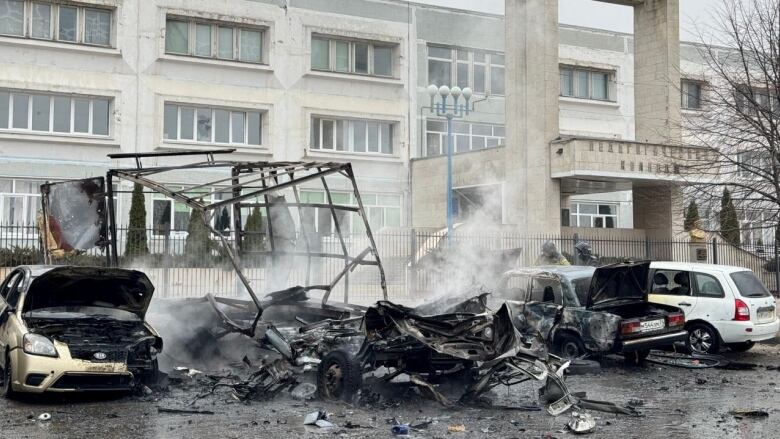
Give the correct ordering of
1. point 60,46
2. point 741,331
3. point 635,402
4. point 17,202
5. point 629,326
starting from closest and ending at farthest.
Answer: point 635,402 < point 629,326 < point 741,331 < point 17,202 < point 60,46

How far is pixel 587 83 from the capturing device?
133ft

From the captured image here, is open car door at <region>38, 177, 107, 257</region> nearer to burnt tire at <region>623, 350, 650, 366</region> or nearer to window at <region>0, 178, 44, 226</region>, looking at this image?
burnt tire at <region>623, 350, 650, 366</region>

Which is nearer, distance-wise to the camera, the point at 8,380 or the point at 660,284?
the point at 8,380

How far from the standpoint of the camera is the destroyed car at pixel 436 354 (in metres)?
8.73

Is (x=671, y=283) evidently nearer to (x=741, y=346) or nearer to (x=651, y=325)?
(x=741, y=346)

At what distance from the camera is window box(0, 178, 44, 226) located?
2741 centimetres

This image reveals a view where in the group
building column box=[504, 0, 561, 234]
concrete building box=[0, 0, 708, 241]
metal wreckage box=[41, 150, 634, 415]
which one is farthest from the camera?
concrete building box=[0, 0, 708, 241]

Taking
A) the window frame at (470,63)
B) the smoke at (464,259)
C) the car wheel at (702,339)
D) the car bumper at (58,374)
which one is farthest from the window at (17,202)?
the car wheel at (702,339)

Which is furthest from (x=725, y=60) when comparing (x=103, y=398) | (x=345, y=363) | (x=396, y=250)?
(x=103, y=398)

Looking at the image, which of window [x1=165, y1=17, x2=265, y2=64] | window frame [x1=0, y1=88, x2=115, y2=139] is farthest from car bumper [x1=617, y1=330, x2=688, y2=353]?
window [x1=165, y1=17, x2=265, y2=64]

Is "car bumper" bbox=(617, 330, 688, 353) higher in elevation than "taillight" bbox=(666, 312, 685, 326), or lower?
lower

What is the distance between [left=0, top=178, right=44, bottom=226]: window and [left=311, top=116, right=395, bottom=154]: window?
10.8 metres

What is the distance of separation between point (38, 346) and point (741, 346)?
1166 centimetres

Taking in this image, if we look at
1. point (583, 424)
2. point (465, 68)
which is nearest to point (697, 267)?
point (583, 424)
